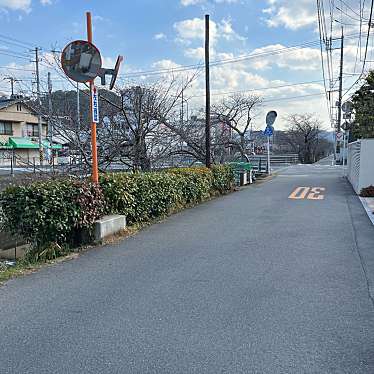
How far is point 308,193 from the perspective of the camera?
1398 cm

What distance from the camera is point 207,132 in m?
14.0

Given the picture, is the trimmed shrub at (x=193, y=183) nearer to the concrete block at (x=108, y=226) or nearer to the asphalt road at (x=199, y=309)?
the concrete block at (x=108, y=226)

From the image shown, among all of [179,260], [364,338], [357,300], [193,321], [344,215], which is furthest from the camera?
[344,215]

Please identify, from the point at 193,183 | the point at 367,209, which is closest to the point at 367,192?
the point at 367,209

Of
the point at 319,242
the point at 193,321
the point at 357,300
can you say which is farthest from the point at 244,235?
the point at 193,321

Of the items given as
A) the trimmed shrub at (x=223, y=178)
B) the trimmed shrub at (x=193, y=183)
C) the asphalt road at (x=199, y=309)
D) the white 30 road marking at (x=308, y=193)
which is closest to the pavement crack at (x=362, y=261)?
the asphalt road at (x=199, y=309)

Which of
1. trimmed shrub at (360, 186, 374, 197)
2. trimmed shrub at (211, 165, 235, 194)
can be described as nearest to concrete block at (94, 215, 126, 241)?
trimmed shrub at (211, 165, 235, 194)

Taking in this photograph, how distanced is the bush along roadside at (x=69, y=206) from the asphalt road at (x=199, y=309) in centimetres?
55

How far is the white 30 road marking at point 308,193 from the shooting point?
12.8 meters

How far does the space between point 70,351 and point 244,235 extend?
186 inches

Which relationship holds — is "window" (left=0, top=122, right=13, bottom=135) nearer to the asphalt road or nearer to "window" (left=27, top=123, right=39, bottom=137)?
"window" (left=27, top=123, right=39, bottom=137)

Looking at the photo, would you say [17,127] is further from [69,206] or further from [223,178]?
[69,206]

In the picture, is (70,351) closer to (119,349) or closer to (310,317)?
(119,349)

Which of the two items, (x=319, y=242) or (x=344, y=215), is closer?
(x=319, y=242)
